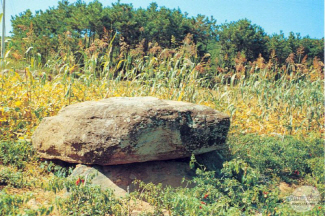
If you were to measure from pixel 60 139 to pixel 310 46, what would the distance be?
54.9 ft

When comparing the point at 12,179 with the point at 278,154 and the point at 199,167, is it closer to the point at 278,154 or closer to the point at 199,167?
the point at 199,167

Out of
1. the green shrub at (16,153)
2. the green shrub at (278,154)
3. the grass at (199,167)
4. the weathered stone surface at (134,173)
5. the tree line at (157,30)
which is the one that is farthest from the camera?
the tree line at (157,30)

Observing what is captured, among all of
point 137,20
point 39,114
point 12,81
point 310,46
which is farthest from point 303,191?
point 310,46

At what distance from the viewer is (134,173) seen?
3893mm

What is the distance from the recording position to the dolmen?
3592mm

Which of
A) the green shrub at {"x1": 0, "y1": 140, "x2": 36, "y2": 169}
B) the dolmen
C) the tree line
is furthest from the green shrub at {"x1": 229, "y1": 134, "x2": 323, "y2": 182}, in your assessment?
the tree line

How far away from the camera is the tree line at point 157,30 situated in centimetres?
1102

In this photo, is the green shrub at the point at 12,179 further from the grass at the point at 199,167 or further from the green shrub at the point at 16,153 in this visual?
the green shrub at the point at 16,153

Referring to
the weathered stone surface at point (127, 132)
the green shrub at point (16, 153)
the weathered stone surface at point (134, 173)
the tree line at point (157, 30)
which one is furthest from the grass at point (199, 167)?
the tree line at point (157, 30)

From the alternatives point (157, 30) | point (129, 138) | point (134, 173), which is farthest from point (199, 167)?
point (157, 30)

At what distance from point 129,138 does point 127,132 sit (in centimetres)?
7

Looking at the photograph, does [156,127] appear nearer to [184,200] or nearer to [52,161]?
[184,200]

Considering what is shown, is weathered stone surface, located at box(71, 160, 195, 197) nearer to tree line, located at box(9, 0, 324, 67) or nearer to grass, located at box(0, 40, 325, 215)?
grass, located at box(0, 40, 325, 215)

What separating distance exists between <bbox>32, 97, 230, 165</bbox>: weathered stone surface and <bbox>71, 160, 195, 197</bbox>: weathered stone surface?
0.16 metres
